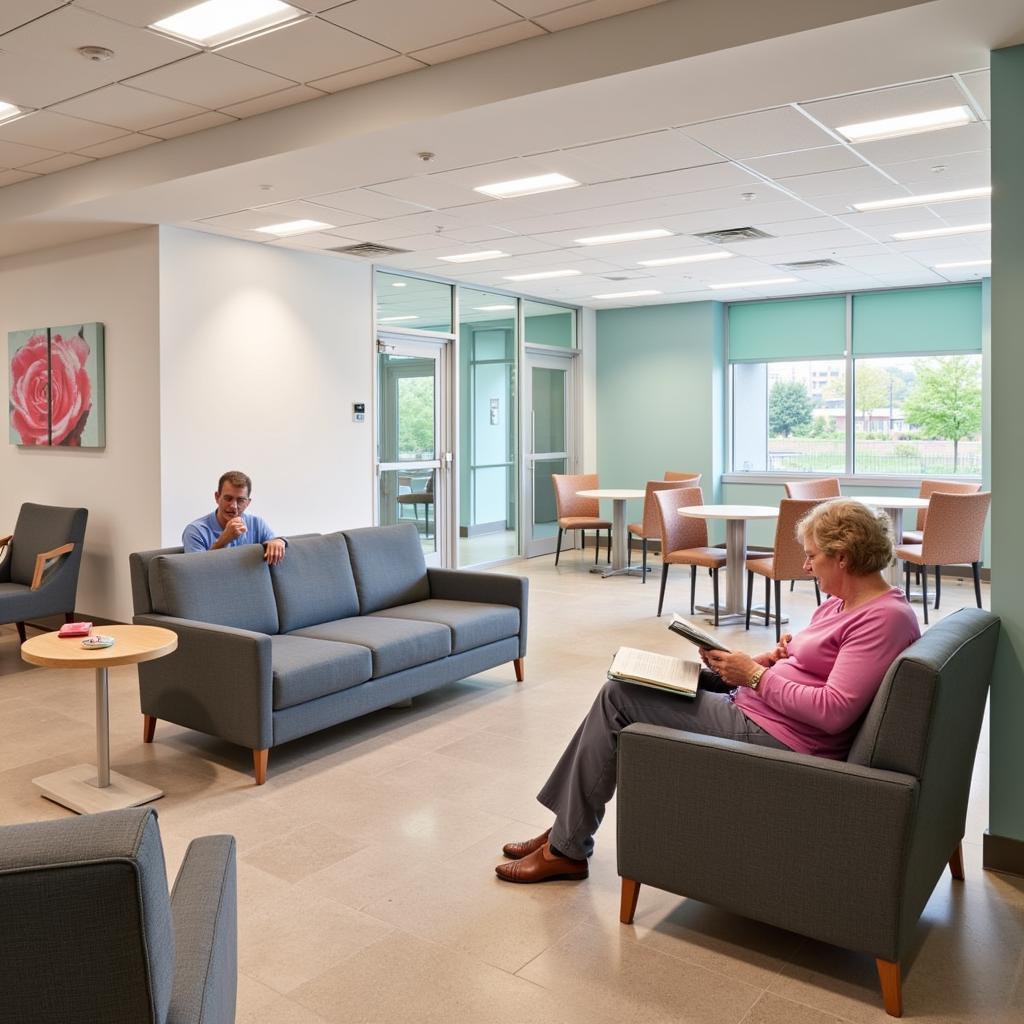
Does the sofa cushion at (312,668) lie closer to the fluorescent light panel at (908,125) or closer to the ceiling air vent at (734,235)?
the fluorescent light panel at (908,125)

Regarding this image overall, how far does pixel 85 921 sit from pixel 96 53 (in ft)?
12.5

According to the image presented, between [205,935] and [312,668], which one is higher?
[205,935]

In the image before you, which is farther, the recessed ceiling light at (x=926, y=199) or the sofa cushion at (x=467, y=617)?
the recessed ceiling light at (x=926, y=199)

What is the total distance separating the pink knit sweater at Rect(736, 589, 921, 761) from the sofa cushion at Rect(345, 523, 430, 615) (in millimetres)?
2802

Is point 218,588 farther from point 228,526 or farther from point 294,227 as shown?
Result: point 294,227

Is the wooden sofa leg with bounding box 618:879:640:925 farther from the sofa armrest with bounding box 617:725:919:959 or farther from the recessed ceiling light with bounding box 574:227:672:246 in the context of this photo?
the recessed ceiling light with bounding box 574:227:672:246

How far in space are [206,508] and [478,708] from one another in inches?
105

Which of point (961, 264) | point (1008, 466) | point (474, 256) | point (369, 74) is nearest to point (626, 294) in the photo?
point (474, 256)

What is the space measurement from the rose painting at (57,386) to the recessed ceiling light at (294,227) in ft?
4.24

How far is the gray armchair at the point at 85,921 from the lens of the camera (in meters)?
1.06

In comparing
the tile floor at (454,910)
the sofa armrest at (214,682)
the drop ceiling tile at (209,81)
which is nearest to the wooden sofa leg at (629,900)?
the tile floor at (454,910)

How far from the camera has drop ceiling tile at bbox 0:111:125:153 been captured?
4.68 metres

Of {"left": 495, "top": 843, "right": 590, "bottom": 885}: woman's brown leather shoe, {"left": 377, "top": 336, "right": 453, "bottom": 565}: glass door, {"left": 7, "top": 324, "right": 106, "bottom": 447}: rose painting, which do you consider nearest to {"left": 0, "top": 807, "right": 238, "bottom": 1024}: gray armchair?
{"left": 495, "top": 843, "right": 590, "bottom": 885}: woman's brown leather shoe

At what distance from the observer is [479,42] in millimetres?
3803
